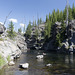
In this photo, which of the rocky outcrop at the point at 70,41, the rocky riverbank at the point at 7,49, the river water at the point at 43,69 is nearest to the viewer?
the river water at the point at 43,69

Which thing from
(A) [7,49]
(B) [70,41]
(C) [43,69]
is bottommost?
(C) [43,69]

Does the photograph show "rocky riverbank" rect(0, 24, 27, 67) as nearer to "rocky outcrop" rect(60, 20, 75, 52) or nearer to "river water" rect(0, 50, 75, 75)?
"river water" rect(0, 50, 75, 75)

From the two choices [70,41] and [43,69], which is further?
[70,41]

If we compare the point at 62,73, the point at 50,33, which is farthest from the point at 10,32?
the point at 62,73

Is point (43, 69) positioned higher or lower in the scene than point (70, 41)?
lower

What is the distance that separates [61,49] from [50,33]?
36.3 metres

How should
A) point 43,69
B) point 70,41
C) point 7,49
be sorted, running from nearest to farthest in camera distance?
point 43,69 < point 7,49 < point 70,41

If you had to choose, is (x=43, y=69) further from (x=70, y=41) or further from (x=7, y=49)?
(x=70, y=41)

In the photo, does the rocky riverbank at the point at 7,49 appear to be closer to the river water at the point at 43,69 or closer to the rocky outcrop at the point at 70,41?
the river water at the point at 43,69

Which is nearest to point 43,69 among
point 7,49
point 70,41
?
point 7,49

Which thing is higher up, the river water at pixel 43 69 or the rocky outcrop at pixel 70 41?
the rocky outcrop at pixel 70 41

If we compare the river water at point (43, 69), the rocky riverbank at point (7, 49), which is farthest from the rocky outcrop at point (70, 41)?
the rocky riverbank at point (7, 49)

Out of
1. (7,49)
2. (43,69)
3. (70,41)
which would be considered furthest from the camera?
(70,41)

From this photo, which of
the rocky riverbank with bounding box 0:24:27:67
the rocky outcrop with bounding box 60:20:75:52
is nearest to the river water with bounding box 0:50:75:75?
the rocky riverbank with bounding box 0:24:27:67
